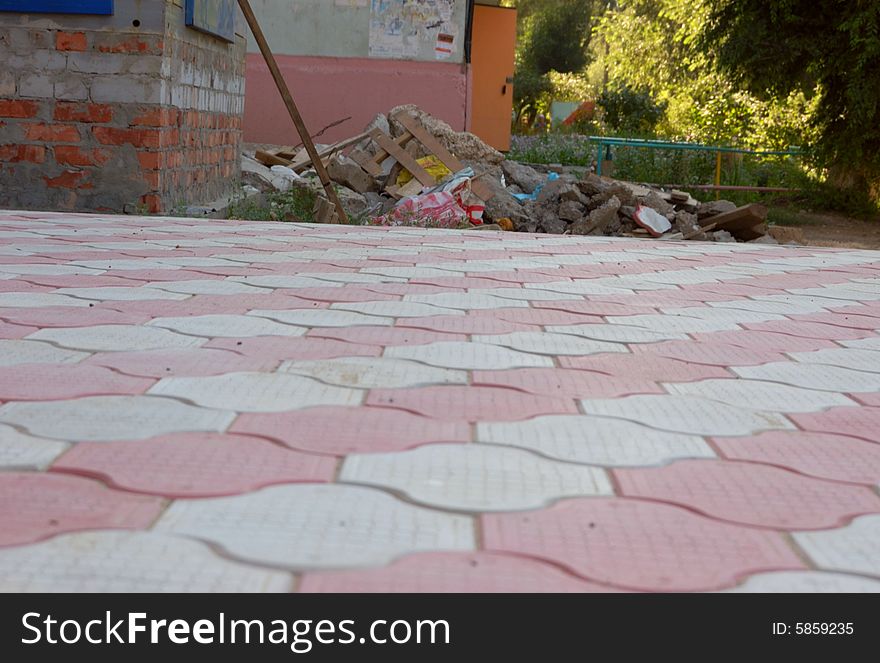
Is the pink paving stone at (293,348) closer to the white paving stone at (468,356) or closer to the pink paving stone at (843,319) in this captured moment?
the white paving stone at (468,356)

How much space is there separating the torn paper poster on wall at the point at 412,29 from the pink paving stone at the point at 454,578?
14.5 m

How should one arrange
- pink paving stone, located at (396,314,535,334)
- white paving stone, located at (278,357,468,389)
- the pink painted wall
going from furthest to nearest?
the pink painted wall
pink paving stone, located at (396,314,535,334)
white paving stone, located at (278,357,468,389)

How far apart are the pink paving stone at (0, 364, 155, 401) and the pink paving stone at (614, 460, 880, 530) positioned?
96 centimetres

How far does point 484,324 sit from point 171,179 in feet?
13.3

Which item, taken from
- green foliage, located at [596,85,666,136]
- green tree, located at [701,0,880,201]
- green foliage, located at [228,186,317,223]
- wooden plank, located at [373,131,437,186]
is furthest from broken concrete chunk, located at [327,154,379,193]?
green foliage, located at [596,85,666,136]

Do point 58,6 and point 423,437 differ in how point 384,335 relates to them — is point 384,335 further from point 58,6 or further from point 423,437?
point 58,6

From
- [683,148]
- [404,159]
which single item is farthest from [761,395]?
[683,148]

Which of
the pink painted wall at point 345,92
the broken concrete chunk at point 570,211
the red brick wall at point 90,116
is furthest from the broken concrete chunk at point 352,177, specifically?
the pink painted wall at point 345,92

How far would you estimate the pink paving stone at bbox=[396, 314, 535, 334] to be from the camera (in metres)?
2.84

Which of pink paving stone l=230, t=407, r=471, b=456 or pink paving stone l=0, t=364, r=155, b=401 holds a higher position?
pink paving stone l=230, t=407, r=471, b=456

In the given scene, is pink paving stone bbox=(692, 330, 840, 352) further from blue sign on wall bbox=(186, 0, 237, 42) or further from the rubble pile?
the rubble pile

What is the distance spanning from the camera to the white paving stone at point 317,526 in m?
1.28
